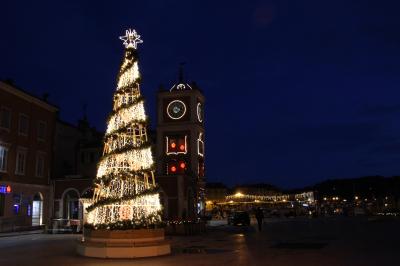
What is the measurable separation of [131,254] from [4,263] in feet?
14.3

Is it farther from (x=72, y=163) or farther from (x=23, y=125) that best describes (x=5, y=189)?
(x=72, y=163)

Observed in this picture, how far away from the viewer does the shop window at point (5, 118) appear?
39.4 meters

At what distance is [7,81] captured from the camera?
1612 inches

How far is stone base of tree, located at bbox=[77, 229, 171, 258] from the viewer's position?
17.8 metres

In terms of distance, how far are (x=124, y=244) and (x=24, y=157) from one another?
28.3 m

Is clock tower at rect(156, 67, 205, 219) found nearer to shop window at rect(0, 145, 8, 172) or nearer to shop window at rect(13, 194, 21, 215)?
shop window at rect(13, 194, 21, 215)

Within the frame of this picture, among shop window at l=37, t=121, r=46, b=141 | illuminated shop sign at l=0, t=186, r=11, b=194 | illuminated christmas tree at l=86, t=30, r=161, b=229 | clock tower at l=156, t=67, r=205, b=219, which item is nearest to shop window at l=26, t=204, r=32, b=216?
illuminated shop sign at l=0, t=186, r=11, b=194

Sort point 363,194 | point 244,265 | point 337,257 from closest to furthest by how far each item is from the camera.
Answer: point 244,265 → point 337,257 → point 363,194

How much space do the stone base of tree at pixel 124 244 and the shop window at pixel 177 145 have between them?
150 ft

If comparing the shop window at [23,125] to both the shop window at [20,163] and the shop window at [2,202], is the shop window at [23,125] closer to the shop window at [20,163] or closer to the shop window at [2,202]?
the shop window at [20,163]

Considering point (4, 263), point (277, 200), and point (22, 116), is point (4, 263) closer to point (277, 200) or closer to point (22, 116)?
point (22, 116)

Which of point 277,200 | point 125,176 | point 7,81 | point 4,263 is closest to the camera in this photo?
point 4,263

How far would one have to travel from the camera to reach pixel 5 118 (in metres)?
40.1

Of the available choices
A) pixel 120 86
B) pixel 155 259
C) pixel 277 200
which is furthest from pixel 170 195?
pixel 277 200
